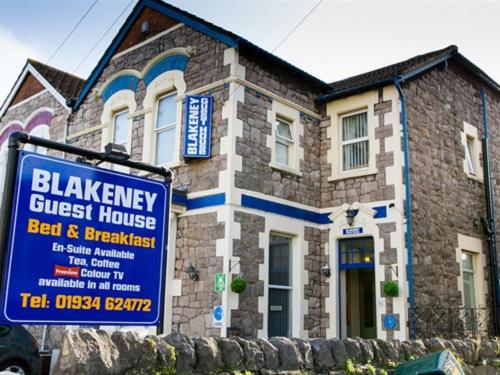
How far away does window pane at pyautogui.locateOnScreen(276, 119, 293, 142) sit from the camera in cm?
1351

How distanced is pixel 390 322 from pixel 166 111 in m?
6.90

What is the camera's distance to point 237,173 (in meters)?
11.9

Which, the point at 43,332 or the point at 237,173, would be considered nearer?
the point at 237,173

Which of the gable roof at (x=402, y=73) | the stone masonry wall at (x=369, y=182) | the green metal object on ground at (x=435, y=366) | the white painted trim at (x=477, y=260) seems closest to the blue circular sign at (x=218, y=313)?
the stone masonry wall at (x=369, y=182)

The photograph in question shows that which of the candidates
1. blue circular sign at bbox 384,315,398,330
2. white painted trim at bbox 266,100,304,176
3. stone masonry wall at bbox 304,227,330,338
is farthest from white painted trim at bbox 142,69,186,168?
blue circular sign at bbox 384,315,398,330

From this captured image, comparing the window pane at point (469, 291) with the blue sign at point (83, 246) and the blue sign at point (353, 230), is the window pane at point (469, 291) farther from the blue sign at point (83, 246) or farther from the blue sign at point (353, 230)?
the blue sign at point (83, 246)

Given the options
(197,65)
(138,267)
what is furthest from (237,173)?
(138,267)

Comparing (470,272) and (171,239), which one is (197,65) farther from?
(470,272)

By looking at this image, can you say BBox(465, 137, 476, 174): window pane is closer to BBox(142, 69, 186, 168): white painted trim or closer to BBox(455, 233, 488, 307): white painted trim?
BBox(455, 233, 488, 307): white painted trim

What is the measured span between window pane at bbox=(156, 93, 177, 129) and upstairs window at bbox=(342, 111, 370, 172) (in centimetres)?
413

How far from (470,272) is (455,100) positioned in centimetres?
448

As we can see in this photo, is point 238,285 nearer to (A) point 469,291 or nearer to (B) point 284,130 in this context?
(B) point 284,130

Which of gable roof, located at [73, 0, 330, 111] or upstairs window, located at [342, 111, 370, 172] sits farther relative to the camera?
upstairs window, located at [342, 111, 370, 172]

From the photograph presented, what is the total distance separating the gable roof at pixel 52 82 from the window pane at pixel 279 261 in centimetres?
798
